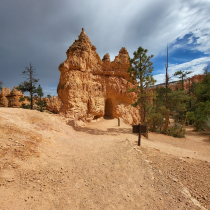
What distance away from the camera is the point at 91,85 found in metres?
12.5

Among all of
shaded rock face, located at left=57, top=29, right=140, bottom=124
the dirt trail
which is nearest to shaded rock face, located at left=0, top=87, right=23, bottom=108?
shaded rock face, located at left=57, top=29, right=140, bottom=124

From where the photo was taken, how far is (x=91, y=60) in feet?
41.6

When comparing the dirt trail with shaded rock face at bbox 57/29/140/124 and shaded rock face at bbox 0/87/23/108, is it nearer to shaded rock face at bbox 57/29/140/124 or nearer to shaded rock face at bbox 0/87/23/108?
shaded rock face at bbox 57/29/140/124

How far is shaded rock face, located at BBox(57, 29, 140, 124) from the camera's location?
10.5 meters

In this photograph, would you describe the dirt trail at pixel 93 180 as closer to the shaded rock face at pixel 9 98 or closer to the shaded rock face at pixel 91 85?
the shaded rock face at pixel 91 85

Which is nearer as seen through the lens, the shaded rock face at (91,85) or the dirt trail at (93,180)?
the dirt trail at (93,180)

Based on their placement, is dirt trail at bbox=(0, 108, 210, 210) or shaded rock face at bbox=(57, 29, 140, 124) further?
shaded rock face at bbox=(57, 29, 140, 124)

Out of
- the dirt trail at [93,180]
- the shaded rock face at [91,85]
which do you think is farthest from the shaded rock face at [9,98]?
the dirt trail at [93,180]

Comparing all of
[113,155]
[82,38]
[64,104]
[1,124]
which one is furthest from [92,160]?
[82,38]

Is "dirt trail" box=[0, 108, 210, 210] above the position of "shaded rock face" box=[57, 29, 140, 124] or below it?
below

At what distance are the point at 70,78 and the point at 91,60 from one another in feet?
12.9

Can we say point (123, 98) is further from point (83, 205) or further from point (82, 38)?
point (83, 205)

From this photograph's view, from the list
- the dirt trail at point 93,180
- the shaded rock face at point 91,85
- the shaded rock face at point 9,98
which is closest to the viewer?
the dirt trail at point 93,180

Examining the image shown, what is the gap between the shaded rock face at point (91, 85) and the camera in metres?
10.5
